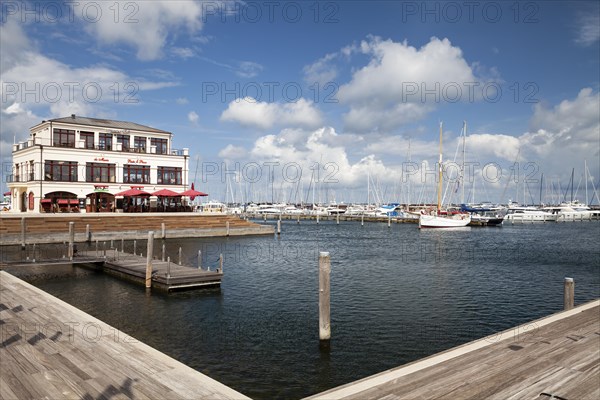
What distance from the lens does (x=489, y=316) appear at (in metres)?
19.9

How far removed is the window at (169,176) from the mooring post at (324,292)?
176 ft

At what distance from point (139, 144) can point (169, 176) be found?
6.35 meters

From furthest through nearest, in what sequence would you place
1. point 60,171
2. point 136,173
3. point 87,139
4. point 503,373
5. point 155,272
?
1. point 136,173
2. point 87,139
3. point 60,171
4. point 155,272
5. point 503,373

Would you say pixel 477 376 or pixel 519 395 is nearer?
pixel 519 395

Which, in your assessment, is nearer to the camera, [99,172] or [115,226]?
[115,226]

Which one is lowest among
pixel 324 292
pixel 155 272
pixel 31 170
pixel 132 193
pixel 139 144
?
pixel 155 272

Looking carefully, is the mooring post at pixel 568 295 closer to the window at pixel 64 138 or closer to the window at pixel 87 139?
the window at pixel 87 139

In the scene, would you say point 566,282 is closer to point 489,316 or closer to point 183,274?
point 489,316

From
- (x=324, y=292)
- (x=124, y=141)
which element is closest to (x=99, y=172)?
(x=124, y=141)

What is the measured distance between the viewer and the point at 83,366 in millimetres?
9766

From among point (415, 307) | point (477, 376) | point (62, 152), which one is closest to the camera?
point (477, 376)

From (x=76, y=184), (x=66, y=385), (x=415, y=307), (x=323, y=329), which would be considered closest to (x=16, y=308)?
(x=66, y=385)

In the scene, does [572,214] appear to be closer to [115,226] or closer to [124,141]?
[124,141]

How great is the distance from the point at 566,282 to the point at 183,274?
1881cm
